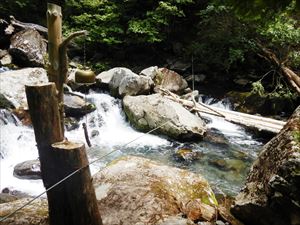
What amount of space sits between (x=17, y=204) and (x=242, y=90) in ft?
31.3

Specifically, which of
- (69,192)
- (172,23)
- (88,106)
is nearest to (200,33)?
(172,23)

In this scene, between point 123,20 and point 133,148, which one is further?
point 123,20

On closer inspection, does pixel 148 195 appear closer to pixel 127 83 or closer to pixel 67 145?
pixel 67 145

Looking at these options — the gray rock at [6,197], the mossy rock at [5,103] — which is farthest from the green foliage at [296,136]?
the mossy rock at [5,103]

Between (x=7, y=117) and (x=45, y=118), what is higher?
→ (x=45, y=118)

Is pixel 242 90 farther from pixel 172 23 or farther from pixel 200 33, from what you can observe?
pixel 172 23

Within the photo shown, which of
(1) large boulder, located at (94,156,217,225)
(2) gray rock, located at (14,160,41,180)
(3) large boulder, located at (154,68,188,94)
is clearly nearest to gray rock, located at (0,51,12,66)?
(3) large boulder, located at (154,68,188,94)

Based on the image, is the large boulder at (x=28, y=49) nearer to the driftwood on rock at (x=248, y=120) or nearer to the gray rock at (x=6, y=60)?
the gray rock at (x=6, y=60)

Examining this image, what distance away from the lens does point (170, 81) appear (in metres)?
11.8

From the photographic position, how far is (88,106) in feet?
32.4

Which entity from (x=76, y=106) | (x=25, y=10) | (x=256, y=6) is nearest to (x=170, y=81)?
(x=76, y=106)

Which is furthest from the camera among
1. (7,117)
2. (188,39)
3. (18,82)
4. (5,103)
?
(188,39)

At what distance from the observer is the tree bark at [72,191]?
113 inches

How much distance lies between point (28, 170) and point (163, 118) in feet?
12.0
